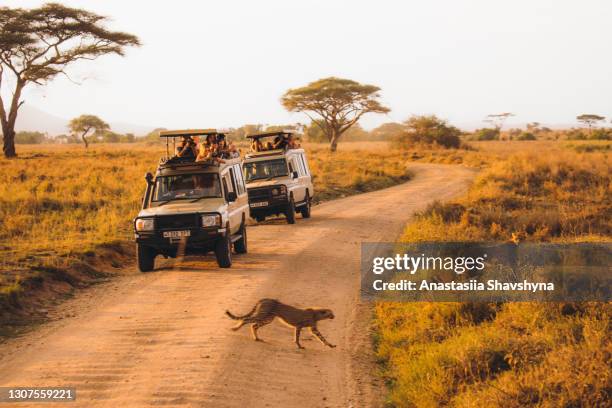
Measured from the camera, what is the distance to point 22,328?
9.60 m

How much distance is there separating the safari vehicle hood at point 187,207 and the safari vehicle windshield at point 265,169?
261 inches

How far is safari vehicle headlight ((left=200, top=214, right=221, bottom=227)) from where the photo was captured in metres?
12.4

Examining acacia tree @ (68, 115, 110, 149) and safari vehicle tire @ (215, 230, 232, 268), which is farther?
acacia tree @ (68, 115, 110, 149)

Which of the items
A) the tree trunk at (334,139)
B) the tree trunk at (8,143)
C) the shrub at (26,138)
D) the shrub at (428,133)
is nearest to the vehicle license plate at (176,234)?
the tree trunk at (8,143)

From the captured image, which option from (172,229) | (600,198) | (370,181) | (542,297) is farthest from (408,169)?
(542,297)

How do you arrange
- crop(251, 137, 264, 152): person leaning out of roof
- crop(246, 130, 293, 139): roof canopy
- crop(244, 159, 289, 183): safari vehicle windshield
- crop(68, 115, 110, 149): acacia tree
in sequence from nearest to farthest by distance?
crop(246, 130, 293, 139): roof canopy → crop(244, 159, 289, 183): safari vehicle windshield → crop(251, 137, 264, 152): person leaning out of roof → crop(68, 115, 110, 149): acacia tree

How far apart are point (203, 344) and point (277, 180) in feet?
37.4

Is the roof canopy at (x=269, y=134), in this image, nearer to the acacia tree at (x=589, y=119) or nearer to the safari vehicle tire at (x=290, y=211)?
the safari vehicle tire at (x=290, y=211)

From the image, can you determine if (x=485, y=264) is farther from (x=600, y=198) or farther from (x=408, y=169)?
(x=408, y=169)

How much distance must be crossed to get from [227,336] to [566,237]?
1032 cm

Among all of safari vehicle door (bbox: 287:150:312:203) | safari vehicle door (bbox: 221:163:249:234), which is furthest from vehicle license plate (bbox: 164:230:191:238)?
safari vehicle door (bbox: 287:150:312:203)

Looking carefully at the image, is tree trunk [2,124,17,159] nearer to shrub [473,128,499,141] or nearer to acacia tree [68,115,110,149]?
acacia tree [68,115,110,149]

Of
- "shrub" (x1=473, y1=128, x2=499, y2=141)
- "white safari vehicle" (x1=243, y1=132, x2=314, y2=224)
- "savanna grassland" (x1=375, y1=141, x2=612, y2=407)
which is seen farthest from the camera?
"shrub" (x1=473, y1=128, x2=499, y2=141)

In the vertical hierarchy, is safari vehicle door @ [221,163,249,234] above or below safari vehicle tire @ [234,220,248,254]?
above
